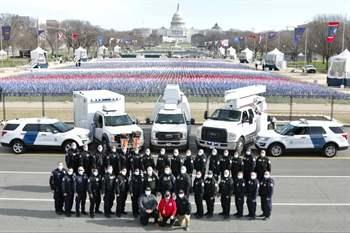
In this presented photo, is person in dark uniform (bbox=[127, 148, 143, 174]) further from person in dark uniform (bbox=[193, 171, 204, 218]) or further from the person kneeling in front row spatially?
the person kneeling in front row

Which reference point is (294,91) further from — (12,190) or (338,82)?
(12,190)

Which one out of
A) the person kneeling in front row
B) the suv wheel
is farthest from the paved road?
the suv wheel

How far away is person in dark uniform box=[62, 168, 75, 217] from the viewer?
13.4m

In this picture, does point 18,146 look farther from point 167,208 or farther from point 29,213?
point 167,208

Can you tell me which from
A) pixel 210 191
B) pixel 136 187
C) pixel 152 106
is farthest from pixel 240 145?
pixel 152 106

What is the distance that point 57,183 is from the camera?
44.7ft

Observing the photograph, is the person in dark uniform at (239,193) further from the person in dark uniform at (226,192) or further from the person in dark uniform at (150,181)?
the person in dark uniform at (150,181)

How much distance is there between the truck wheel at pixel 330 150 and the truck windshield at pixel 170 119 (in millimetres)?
6528

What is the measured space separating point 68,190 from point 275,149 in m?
11.4

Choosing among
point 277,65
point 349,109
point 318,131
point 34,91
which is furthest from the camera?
point 277,65

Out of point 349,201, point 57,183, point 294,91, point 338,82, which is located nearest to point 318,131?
point 349,201

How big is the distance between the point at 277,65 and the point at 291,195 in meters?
71.7

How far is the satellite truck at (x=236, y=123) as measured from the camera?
71.6 feet

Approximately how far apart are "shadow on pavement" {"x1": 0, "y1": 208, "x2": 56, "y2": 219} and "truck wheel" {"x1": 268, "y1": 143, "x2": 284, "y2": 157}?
11.2 meters
